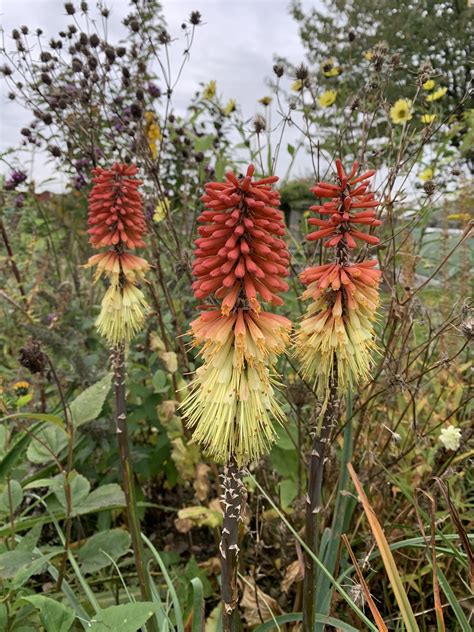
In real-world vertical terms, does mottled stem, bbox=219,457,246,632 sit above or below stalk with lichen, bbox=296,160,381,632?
below

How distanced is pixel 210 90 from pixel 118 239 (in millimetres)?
2402

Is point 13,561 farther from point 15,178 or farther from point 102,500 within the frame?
point 15,178

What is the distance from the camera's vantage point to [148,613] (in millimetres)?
1439

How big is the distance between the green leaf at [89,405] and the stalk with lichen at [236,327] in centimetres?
94

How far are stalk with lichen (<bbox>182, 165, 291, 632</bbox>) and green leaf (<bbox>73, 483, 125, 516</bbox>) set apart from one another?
0.93 meters

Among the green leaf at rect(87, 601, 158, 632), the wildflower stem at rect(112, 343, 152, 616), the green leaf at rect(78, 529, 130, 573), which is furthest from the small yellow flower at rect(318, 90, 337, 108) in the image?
the green leaf at rect(87, 601, 158, 632)

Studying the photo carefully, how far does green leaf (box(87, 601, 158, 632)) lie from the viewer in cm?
144

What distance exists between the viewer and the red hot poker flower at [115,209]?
2.04 m

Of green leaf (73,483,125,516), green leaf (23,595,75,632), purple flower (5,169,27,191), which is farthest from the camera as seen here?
purple flower (5,169,27,191)

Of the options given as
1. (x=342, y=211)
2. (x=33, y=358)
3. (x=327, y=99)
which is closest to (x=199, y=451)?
(x=33, y=358)

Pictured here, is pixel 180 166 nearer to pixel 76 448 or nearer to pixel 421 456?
pixel 76 448

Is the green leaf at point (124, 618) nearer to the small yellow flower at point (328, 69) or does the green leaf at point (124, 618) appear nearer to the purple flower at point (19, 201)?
the small yellow flower at point (328, 69)

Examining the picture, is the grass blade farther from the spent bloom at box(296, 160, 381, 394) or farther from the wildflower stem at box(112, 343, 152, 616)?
the wildflower stem at box(112, 343, 152, 616)

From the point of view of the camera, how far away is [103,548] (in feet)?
7.10
